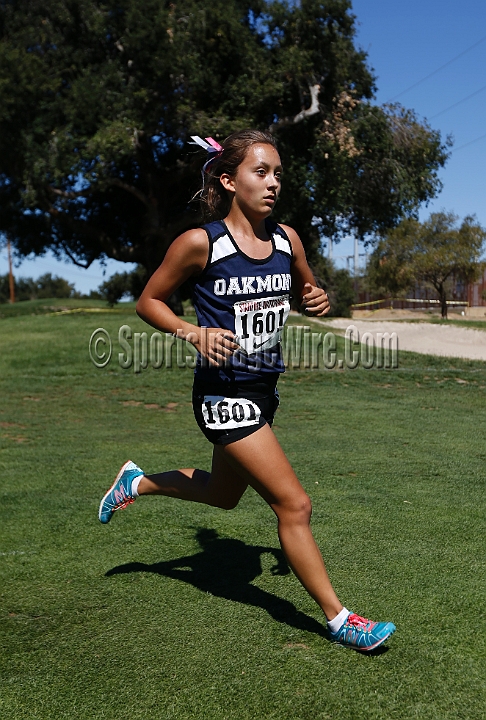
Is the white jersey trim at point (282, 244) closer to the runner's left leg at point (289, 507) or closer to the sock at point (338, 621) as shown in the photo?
the runner's left leg at point (289, 507)

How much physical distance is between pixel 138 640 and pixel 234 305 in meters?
1.46

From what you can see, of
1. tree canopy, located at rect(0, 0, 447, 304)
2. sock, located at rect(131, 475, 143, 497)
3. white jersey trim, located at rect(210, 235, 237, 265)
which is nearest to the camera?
white jersey trim, located at rect(210, 235, 237, 265)

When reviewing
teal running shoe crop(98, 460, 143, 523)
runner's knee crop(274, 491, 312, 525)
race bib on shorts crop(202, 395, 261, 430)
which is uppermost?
race bib on shorts crop(202, 395, 261, 430)

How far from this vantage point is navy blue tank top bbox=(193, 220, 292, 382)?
3178mm

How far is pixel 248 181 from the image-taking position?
3.25 meters

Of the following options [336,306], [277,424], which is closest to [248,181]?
[277,424]

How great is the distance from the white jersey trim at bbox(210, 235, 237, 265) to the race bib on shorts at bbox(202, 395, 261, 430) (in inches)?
23.4

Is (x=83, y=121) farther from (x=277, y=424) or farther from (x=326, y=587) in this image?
(x=326, y=587)

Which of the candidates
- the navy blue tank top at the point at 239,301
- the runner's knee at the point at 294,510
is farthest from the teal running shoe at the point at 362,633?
the navy blue tank top at the point at 239,301

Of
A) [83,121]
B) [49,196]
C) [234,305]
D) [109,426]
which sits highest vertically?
[83,121]

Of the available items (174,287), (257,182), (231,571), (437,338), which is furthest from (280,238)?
(437,338)

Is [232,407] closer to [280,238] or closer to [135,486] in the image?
[280,238]

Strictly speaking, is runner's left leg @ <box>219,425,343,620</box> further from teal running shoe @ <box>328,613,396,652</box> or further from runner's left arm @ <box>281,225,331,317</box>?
runner's left arm @ <box>281,225,331,317</box>

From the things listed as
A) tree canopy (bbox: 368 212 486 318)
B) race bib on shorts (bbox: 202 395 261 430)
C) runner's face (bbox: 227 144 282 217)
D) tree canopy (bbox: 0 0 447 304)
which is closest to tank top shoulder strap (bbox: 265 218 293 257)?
runner's face (bbox: 227 144 282 217)
